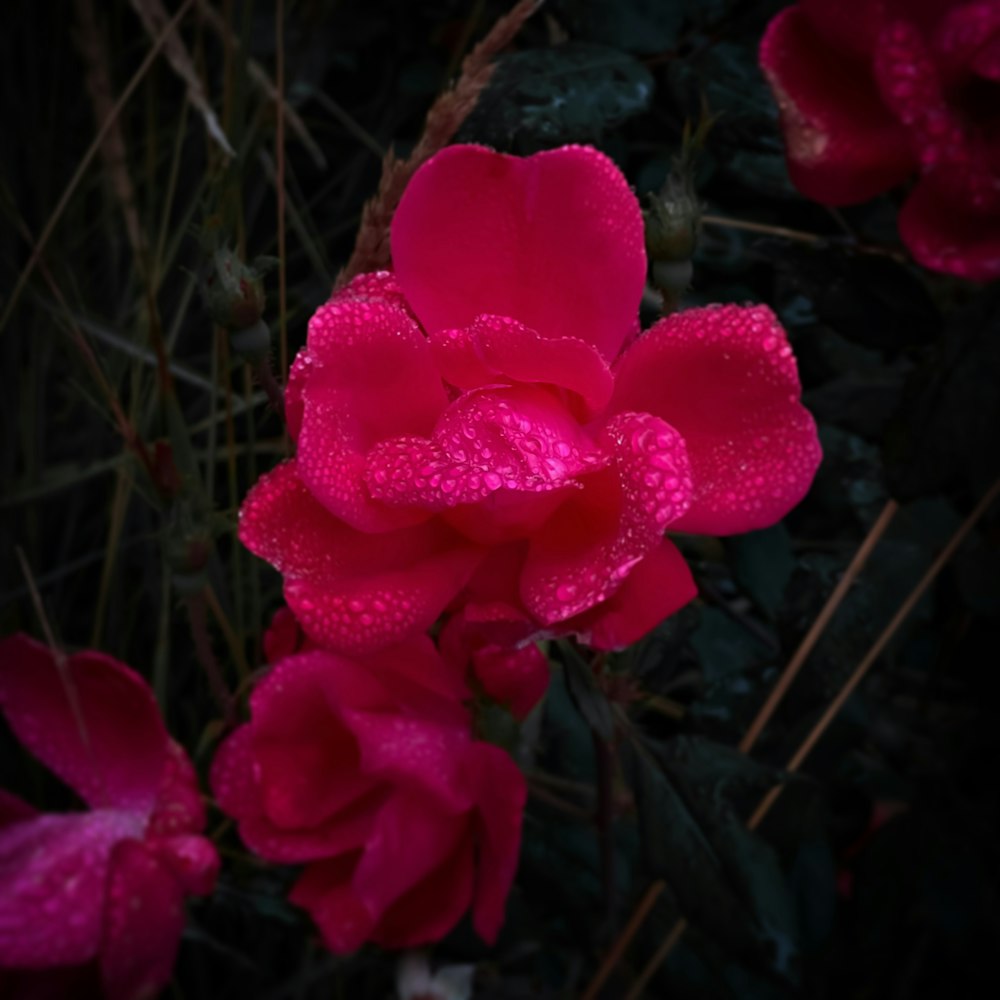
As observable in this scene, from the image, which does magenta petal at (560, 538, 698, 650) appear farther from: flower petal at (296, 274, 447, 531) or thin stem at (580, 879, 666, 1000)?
thin stem at (580, 879, 666, 1000)

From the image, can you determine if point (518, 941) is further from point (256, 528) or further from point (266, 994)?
point (256, 528)

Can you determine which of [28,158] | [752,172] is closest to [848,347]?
[752,172]

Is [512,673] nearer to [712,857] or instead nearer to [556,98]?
[712,857]

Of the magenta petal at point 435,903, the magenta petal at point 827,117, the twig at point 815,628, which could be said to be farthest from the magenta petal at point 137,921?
the magenta petal at point 827,117

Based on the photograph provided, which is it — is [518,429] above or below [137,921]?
above

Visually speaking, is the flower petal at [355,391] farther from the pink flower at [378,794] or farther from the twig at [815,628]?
the twig at [815,628]

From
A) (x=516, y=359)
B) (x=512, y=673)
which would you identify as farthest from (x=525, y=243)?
(x=512, y=673)
